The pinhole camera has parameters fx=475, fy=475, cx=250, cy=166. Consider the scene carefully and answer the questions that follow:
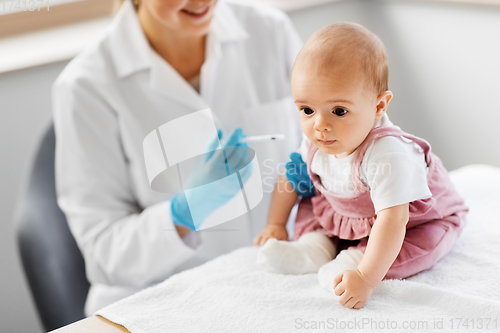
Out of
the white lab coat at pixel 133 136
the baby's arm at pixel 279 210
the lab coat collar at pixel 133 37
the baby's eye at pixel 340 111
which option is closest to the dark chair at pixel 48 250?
the white lab coat at pixel 133 136

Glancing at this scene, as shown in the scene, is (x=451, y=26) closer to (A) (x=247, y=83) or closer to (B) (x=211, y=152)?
(A) (x=247, y=83)

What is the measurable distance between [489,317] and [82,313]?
787 millimetres

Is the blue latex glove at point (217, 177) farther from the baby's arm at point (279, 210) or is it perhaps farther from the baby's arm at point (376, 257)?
the baby's arm at point (376, 257)

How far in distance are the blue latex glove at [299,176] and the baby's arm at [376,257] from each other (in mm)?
152

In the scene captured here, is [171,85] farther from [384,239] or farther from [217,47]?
[384,239]

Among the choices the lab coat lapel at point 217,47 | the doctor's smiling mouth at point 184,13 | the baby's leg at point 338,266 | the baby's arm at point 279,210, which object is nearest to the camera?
the baby's leg at point 338,266

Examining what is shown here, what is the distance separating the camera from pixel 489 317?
1.71 ft

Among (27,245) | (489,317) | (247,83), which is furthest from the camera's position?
(247,83)

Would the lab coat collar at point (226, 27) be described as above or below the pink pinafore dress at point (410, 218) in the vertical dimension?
above

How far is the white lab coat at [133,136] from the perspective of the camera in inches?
36.3

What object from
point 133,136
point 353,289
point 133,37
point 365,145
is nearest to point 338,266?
point 353,289

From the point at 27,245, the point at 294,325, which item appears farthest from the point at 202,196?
the point at 27,245

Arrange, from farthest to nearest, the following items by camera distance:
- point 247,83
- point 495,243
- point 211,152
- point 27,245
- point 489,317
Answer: point 247,83, point 27,245, point 211,152, point 495,243, point 489,317

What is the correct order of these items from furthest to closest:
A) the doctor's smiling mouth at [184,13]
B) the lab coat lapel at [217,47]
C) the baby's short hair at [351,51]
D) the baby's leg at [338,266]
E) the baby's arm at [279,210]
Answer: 1. the lab coat lapel at [217,47]
2. the doctor's smiling mouth at [184,13]
3. the baby's arm at [279,210]
4. the baby's leg at [338,266]
5. the baby's short hair at [351,51]
